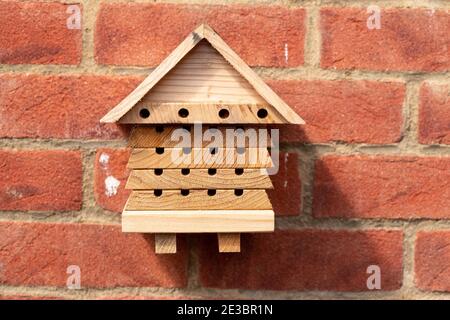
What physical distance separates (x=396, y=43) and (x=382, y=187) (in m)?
0.19

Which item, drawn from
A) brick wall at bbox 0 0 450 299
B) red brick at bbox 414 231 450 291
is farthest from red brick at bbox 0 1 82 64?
red brick at bbox 414 231 450 291

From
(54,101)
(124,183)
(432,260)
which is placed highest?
(54,101)

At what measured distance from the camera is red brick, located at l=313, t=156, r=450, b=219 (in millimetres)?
718

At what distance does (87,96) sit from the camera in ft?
2.32

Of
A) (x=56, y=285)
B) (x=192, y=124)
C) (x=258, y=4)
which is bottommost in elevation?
(x=56, y=285)

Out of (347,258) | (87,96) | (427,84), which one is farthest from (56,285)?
(427,84)

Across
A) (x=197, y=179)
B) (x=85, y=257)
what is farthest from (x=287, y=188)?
(x=85, y=257)

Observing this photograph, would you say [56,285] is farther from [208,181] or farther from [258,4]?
[258,4]

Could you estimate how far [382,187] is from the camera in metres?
0.72

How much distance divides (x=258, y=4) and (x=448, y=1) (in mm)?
245

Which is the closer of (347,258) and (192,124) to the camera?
(192,124)

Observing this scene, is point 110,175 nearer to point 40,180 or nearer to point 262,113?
point 40,180

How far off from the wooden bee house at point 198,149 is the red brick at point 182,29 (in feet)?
0.34

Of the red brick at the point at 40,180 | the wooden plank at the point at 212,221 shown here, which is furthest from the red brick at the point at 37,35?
the wooden plank at the point at 212,221
